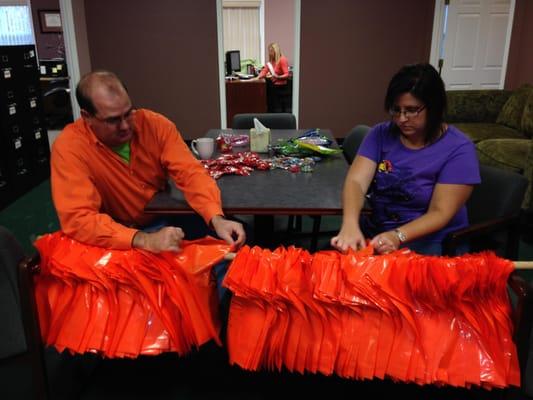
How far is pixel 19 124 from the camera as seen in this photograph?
154 inches

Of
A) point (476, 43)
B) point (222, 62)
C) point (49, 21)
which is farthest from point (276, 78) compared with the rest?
point (49, 21)

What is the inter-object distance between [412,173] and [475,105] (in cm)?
364

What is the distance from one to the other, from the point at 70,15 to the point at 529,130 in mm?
5028

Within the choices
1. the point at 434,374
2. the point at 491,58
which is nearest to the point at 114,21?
the point at 491,58

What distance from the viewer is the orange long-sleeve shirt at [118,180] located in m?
1.34

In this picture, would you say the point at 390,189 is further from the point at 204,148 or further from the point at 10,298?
the point at 10,298

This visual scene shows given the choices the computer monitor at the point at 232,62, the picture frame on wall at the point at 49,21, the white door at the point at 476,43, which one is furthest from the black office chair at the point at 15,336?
Answer: the picture frame on wall at the point at 49,21

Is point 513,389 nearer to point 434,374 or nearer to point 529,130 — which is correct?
point 434,374

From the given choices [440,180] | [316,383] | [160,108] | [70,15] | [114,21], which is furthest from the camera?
[160,108]

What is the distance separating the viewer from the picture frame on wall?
6.55 metres

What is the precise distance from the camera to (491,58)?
18.2ft

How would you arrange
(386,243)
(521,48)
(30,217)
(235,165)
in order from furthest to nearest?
(521,48), (30,217), (235,165), (386,243)

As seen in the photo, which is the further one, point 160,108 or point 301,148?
point 160,108

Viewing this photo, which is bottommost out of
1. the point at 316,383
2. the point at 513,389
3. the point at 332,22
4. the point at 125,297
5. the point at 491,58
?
the point at 316,383
